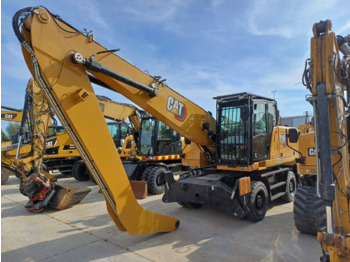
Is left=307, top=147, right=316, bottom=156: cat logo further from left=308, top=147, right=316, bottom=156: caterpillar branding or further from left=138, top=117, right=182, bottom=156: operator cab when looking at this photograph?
left=138, top=117, right=182, bottom=156: operator cab

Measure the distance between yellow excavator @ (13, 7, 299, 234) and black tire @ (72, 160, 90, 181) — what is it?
461cm

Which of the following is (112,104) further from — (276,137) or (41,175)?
(276,137)

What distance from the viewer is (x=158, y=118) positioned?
471 cm

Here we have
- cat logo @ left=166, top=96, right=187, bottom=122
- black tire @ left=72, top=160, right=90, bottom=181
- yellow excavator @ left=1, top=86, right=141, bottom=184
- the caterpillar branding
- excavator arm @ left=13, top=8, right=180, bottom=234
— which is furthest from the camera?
black tire @ left=72, top=160, right=90, bottom=181

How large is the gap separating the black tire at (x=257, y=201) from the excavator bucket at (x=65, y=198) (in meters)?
4.45

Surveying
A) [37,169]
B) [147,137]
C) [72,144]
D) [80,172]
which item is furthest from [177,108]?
[72,144]

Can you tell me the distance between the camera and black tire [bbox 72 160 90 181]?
11.1m

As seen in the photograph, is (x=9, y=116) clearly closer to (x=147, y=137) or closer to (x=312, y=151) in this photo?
(x=147, y=137)

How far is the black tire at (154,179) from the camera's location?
8.06 metres

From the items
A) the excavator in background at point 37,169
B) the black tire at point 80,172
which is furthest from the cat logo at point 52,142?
the excavator in background at point 37,169

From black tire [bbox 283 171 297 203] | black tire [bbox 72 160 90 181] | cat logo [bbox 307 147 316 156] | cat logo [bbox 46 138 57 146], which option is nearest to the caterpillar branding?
cat logo [bbox 307 147 316 156]

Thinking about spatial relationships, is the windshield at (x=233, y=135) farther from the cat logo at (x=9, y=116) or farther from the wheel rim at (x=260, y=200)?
the cat logo at (x=9, y=116)

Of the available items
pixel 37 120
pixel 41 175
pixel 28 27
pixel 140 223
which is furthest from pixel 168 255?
pixel 37 120

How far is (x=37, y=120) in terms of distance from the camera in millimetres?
6918
